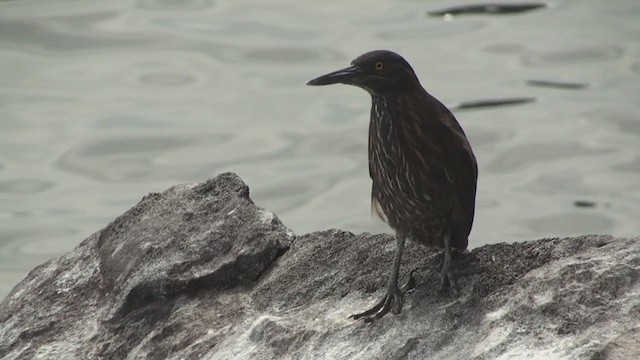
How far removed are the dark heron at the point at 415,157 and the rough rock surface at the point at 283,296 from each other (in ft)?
0.50

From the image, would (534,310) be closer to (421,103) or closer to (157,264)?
(421,103)

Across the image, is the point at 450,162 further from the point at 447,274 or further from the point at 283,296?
the point at 283,296

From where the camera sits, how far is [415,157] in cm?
577

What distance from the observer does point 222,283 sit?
608 centimetres

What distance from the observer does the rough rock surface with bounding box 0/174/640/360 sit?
16.3 ft

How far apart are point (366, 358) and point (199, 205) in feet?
5.02

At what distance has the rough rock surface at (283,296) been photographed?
4961 mm

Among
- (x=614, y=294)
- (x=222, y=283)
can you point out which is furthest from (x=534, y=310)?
(x=222, y=283)

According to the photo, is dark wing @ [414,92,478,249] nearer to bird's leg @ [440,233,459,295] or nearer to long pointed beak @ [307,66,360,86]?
bird's leg @ [440,233,459,295]

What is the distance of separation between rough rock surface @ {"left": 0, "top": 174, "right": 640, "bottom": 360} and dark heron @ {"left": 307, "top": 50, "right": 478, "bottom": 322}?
15 cm

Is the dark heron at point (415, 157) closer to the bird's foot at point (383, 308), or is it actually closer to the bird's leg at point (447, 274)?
the bird's leg at point (447, 274)

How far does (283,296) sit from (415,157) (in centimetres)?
78

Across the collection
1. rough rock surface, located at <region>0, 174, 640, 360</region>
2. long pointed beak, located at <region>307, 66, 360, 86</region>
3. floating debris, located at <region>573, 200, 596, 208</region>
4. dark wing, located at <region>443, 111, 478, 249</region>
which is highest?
long pointed beak, located at <region>307, 66, 360, 86</region>

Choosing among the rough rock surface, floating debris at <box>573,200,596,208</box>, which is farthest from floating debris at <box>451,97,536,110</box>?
the rough rock surface
